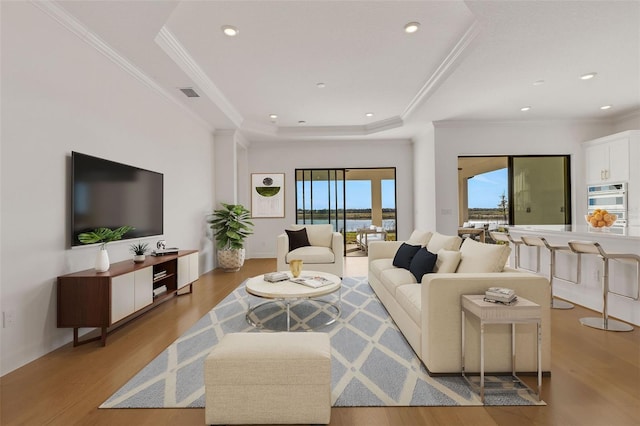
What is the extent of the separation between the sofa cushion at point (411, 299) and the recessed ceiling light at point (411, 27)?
2.53m

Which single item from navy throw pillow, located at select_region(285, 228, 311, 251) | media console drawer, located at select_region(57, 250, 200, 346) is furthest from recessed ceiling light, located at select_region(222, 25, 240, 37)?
navy throw pillow, located at select_region(285, 228, 311, 251)

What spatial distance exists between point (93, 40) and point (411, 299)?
3757 millimetres

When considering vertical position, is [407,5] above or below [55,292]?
above

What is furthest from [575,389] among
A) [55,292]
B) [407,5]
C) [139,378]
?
[55,292]

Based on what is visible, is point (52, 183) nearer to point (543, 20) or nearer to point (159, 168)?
point (159, 168)

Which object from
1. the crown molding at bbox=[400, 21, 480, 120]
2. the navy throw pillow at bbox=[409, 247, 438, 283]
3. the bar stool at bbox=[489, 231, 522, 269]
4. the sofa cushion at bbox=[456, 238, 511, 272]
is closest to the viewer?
the sofa cushion at bbox=[456, 238, 511, 272]

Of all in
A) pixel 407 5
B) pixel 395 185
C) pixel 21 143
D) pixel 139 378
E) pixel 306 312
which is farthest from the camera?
pixel 395 185

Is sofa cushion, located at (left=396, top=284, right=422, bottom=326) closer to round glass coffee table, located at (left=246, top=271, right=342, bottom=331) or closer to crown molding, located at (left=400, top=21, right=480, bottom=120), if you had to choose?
round glass coffee table, located at (left=246, top=271, right=342, bottom=331)

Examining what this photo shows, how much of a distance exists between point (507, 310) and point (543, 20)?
266cm

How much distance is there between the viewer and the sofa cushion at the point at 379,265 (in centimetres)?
363

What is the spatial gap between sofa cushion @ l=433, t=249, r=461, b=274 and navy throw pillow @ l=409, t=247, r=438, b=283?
0.07 m

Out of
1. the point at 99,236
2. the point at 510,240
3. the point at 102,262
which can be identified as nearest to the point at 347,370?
the point at 102,262

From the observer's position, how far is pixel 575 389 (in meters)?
1.86

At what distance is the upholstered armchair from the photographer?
14.8ft
